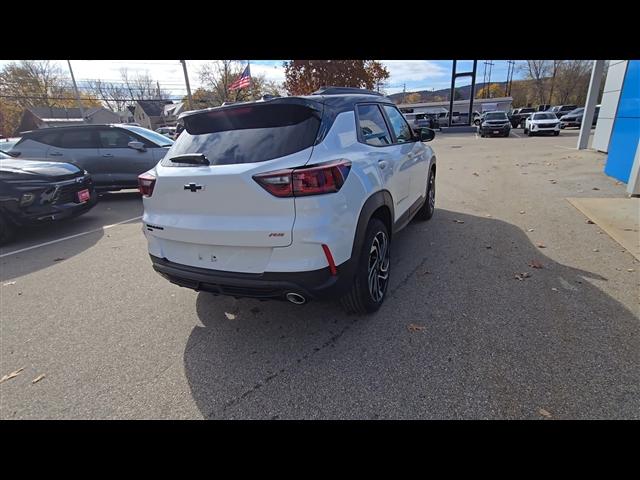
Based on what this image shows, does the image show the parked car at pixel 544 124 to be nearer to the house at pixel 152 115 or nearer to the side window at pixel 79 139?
the side window at pixel 79 139

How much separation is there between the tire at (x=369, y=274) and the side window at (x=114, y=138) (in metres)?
7.46

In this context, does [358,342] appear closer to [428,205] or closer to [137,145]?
[428,205]

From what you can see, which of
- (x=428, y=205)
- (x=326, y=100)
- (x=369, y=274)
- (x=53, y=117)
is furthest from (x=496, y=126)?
(x=53, y=117)

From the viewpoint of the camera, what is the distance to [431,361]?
7.89ft

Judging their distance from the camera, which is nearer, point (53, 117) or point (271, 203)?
point (271, 203)

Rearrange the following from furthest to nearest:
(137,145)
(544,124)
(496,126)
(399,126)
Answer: (496,126), (544,124), (137,145), (399,126)

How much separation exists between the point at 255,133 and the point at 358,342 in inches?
69.9

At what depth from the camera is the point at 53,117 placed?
177 ft

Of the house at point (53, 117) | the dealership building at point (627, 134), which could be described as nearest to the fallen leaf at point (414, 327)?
the dealership building at point (627, 134)

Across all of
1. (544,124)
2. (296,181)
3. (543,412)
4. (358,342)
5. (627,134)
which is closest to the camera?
(543,412)

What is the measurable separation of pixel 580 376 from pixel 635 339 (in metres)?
0.75

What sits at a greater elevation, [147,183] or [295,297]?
[147,183]

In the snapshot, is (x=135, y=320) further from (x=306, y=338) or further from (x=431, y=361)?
(x=431, y=361)
